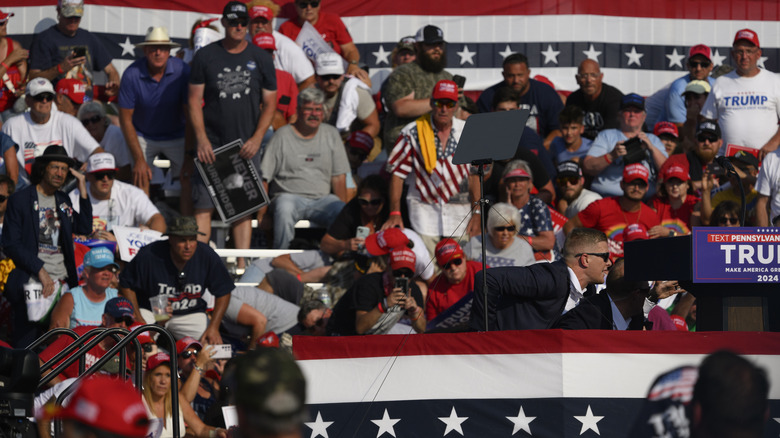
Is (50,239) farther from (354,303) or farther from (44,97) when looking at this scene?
(354,303)

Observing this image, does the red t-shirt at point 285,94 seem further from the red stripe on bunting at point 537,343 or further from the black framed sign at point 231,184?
the red stripe on bunting at point 537,343

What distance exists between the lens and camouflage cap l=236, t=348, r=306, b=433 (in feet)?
9.18

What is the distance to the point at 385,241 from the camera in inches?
390

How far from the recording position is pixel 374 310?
9258mm

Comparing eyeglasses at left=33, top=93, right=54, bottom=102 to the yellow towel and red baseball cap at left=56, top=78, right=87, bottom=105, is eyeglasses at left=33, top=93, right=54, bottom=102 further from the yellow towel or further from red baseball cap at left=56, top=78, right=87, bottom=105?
the yellow towel

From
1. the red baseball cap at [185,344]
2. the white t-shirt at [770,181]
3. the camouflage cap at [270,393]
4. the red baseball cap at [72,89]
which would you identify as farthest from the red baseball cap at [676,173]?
the camouflage cap at [270,393]

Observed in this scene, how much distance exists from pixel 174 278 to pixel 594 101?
547cm

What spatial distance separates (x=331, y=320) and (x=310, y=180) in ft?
8.31

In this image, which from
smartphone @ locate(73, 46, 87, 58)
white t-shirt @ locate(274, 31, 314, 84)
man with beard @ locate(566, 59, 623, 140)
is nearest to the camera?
man with beard @ locate(566, 59, 623, 140)

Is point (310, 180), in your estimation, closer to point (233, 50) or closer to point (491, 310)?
point (233, 50)

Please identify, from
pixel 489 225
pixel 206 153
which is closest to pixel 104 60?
pixel 206 153

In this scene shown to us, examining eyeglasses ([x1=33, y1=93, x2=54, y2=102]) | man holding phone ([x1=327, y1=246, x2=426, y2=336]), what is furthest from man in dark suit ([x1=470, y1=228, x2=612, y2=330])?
eyeglasses ([x1=33, y1=93, x2=54, y2=102])

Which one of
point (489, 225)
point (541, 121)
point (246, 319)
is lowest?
point (246, 319)

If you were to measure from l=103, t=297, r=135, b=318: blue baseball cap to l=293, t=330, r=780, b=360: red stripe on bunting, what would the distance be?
2.99m
